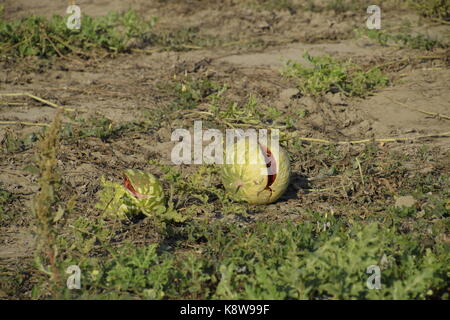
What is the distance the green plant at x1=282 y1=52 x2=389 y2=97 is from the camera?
6152mm

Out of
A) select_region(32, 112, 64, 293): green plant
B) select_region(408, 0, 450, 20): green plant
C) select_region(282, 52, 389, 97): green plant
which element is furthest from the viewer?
select_region(408, 0, 450, 20): green plant

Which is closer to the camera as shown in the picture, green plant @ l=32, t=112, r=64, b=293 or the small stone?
green plant @ l=32, t=112, r=64, b=293

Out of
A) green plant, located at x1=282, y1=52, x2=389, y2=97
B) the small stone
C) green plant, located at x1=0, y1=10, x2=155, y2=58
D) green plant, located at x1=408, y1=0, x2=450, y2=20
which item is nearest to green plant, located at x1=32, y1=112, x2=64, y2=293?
the small stone

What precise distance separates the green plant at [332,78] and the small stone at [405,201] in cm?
202

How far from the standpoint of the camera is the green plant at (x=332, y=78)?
6152mm

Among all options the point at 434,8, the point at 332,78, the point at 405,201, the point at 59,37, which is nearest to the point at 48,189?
the point at 405,201

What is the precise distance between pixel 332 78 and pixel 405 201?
2089mm

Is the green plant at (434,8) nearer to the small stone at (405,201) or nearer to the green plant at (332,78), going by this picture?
the green plant at (332,78)

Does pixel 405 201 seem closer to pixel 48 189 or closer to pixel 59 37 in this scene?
pixel 48 189

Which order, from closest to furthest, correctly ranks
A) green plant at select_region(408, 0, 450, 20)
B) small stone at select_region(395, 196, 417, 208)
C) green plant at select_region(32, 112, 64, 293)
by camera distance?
green plant at select_region(32, 112, 64, 293) → small stone at select_region(395, 196, 417, 208) → green plant at select_region(408, 0, 450, 20)

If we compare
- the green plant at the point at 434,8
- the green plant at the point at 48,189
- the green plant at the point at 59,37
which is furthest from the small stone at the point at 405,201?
the green plant at the point at 434,8

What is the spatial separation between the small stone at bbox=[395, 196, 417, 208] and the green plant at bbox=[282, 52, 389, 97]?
6.64 ft

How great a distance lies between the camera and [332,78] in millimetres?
6129

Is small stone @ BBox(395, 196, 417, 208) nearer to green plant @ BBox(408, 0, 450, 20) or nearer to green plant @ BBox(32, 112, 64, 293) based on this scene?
green plant @ BBox(32, 112, 64, 293)
